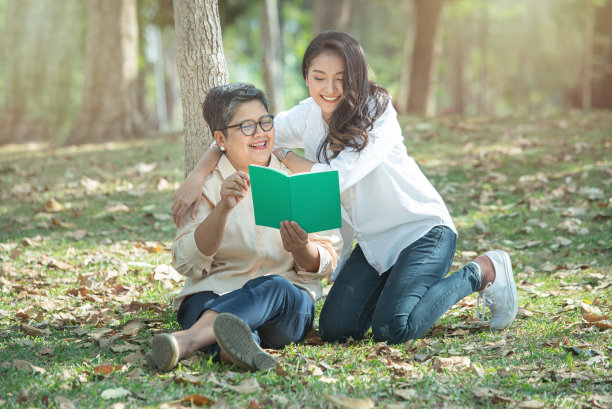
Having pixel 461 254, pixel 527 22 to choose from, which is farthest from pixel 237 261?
pixel 527 22

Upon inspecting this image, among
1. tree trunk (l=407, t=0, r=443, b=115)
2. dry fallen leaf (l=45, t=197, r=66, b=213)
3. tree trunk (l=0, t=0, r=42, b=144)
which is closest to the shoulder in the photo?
dry fallen leaf (l=45, t=197, r=66, b=213)

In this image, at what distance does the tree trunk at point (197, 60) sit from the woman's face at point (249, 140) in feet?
3.69

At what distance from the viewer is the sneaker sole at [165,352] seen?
330cm

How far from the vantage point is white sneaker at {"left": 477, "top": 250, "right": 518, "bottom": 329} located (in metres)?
4.22

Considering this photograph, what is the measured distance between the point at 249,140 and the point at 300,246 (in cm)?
70

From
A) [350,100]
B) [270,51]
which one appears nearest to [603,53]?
[270,51]

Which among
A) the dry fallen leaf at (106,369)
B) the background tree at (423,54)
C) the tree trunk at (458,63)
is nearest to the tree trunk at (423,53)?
the background tree at (423,54)

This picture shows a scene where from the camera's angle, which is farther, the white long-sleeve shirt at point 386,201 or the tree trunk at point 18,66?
the tree trunk at point 18,66

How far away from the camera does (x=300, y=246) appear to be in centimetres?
371

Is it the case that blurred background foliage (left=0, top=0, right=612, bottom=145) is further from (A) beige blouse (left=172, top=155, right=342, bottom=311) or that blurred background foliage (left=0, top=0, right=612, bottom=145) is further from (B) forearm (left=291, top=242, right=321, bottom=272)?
(B) forearm (left=291, top=242, right=321, bottom=272)

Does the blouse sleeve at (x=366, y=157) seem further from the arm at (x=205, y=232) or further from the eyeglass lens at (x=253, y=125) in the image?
the arm at (x=205, y=232)

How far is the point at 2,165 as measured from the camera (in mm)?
10156

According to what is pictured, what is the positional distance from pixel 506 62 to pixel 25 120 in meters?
27.6

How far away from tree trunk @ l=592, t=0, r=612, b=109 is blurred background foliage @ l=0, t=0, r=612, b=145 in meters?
0.03
